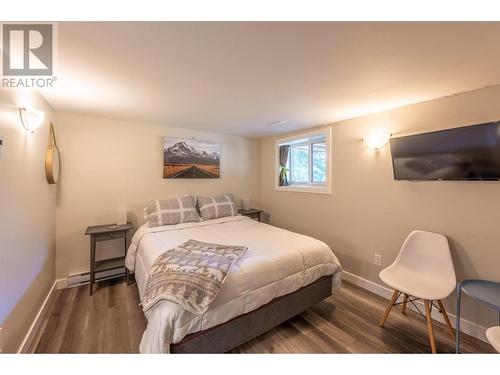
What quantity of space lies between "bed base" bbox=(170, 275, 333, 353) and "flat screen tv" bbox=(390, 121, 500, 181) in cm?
139

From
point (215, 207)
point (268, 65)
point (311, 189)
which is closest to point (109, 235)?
point (215, 207)

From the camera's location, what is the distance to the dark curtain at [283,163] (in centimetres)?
368

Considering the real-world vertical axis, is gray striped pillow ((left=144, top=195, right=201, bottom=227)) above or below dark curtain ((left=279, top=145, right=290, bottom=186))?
below

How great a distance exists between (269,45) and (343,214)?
2.26 m

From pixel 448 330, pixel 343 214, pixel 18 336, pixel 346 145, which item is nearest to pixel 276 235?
pixel 343 214

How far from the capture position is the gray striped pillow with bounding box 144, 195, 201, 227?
2572 mm

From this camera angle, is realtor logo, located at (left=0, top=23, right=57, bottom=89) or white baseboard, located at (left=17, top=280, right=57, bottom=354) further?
white baseboard, located at (left=17, top=280, right=57, bottom=354)

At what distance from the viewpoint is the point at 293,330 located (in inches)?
69.4

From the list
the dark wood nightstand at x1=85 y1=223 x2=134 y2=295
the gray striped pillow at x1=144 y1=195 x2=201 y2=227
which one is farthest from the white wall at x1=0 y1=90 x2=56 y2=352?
the gray striped pillow at x1=144 y1=195 x2=201 y2=227

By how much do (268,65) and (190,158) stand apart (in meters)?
2.19

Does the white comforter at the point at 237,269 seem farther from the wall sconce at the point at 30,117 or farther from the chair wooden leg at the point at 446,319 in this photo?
the wall sconce at the point at 30,117

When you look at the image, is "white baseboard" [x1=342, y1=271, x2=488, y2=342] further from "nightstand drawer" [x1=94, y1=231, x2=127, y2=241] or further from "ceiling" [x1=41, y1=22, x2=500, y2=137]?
"nightstand drawer" [x1=94, y1=231, x2=127, y2=241]

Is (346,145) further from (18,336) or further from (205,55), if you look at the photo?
(18,336)
